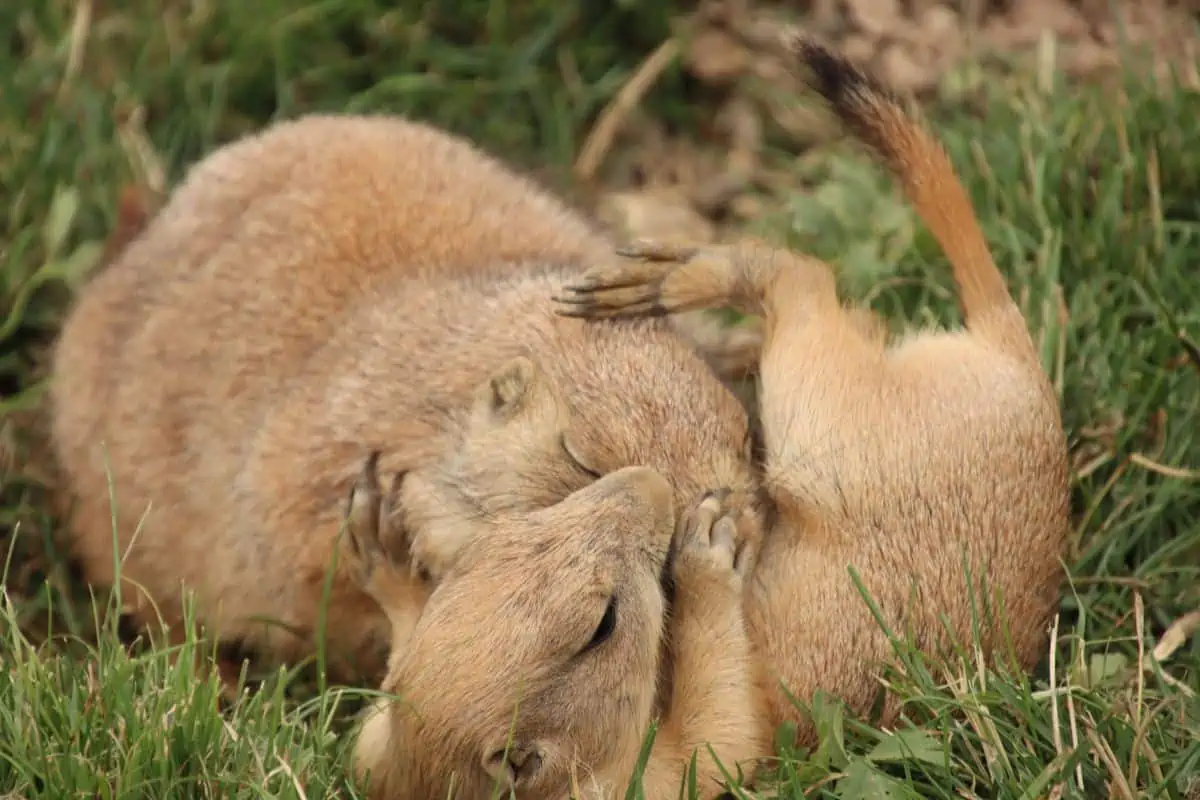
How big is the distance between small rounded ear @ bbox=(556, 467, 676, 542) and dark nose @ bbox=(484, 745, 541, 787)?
587mm

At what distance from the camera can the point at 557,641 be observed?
3.36 meters

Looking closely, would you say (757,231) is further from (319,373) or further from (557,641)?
(557,641)

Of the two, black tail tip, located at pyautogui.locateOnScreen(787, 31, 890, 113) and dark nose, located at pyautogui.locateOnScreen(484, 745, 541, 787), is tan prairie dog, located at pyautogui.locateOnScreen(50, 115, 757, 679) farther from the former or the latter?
black tail tip, located at pyautogui.locateOnScreen(787, 31, 890, 113)

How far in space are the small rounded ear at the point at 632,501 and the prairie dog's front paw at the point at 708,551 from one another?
76 mm

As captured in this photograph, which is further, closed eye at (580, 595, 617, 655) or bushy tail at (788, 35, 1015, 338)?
bushy tail at (788, 35, 1015, 338)

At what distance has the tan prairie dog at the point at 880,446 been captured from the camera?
12.7 ft

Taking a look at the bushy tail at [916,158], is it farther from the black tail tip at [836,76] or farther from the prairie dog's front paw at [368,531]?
the prairie dog's front paw at [368,531]

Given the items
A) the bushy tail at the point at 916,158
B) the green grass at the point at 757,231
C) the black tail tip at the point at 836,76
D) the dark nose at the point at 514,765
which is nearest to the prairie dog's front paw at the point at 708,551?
the green grass at the point at 757,231

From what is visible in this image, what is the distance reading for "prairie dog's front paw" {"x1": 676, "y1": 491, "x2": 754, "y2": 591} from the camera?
3775 millimetres

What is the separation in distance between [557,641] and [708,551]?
0.58 meters

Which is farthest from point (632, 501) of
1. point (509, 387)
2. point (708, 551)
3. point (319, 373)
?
point (319, 373)

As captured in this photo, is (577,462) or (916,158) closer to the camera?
(577,462)

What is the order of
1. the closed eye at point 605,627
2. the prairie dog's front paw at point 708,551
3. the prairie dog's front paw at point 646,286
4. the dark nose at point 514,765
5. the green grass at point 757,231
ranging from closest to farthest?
the dark nose at point 514,765 → the closed eye at point 605,627 → the green grass at point 757,231 → the prairie dog's front paw at point 708,551 → the prairie dog's front paw at point 646,286

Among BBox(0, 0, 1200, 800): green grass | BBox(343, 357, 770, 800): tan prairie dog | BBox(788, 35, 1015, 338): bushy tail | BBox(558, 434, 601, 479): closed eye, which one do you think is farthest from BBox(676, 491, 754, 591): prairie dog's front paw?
BBox(788, 35, 1015, 338): bushy tail
